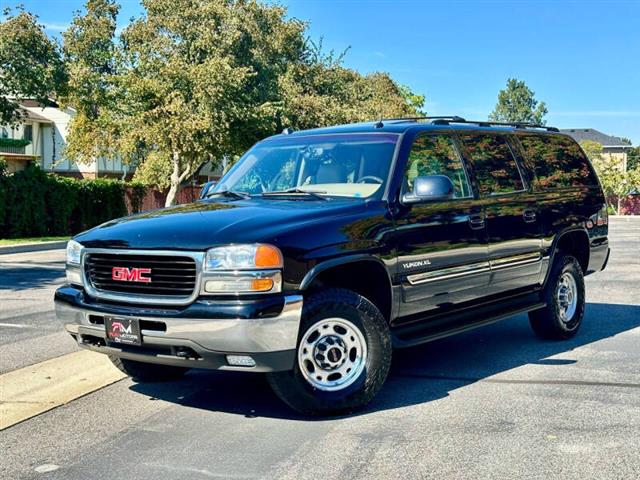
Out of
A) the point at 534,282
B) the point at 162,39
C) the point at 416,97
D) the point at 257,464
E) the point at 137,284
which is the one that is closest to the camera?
the point at 257,464

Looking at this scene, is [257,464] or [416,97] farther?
[416,97]

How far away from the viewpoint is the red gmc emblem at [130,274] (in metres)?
4.88

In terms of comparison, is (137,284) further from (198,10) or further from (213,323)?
(198,10)

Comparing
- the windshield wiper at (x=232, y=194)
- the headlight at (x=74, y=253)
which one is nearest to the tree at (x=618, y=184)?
the windshield wiper at (x=232, y=194)

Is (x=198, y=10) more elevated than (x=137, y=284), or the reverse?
(x=198, y=10)

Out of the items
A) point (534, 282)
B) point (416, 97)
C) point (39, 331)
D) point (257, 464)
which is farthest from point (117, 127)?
point (416, 97)

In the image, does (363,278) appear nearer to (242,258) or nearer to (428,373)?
(242,258)

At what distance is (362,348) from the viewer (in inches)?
203

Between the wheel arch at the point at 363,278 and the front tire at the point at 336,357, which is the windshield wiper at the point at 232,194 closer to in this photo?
the wheel arch at the point at 363,278

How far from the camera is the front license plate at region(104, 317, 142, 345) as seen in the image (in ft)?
15.7

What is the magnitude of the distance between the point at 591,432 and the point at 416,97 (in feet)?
271

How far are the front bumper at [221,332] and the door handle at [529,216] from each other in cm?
298

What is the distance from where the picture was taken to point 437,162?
621cm

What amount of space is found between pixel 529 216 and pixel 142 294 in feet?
12.1
